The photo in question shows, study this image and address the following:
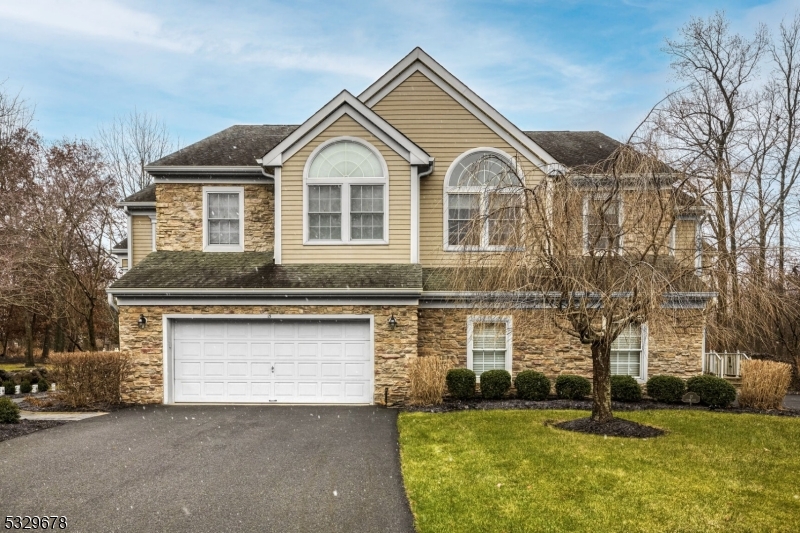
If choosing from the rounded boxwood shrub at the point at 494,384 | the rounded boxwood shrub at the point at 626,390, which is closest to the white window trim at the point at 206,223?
the rounded boxwood shrub at the point at 494,384

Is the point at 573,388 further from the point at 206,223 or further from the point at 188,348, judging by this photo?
the point at 206,223

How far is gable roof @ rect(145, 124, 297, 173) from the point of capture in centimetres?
1586

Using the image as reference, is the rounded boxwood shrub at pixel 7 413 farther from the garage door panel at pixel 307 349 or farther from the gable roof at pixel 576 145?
the gable roof at pixel 576 145

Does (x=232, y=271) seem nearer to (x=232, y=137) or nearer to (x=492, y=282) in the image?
(x=232, y=137)

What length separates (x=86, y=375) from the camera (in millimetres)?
13172

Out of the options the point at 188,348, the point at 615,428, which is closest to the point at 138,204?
the point at 188,348

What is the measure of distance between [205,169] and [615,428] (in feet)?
40.7

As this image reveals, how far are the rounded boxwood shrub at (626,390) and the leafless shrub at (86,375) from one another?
1226 cm

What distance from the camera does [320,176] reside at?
14570 millimetres

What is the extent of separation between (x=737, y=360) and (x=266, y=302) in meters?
15.9

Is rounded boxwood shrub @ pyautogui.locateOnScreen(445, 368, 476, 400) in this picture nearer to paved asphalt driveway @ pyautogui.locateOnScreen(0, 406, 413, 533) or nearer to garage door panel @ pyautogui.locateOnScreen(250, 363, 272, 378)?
paved asphalt driveway @ pyautogui.locateOnScreen(0, 406, 413, 533)

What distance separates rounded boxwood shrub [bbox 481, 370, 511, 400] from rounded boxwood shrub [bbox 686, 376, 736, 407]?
15.3ft

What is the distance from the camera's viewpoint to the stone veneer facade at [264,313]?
13492 mm

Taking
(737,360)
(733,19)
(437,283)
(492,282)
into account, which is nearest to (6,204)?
(437,283)
